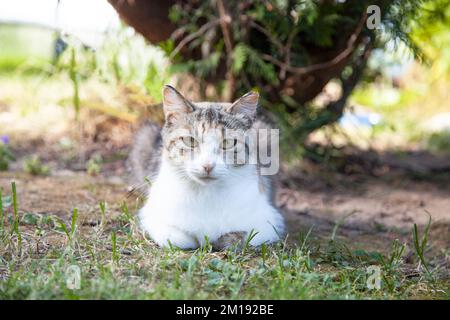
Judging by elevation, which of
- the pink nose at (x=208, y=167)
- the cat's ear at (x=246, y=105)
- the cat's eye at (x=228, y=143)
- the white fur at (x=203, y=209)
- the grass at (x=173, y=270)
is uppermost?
the cat's ear at (x=246, y=105)

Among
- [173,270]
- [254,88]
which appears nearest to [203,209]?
[173,270]

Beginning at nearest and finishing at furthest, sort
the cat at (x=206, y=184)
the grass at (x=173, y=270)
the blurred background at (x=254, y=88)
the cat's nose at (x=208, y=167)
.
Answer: the grass at (x=173, y=270) → the cat's nose at (x=208, y=167) → the cat at (x=206, y=184) → the blurred background at (x=254, y=88)

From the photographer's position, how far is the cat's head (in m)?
2.63

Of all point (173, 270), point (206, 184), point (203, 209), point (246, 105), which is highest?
point (246, 105)

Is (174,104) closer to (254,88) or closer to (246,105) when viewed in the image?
(246,105)

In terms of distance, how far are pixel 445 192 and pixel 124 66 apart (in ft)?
9.69

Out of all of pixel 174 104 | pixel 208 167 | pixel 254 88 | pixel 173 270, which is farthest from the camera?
pixel 254 88

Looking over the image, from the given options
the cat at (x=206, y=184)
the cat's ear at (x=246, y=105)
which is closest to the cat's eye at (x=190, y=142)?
the cat at (x=206, y=184)

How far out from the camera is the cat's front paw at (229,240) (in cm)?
272

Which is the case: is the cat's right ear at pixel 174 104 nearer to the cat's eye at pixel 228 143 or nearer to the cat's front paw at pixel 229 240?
the cat's eye at pixel 228 143

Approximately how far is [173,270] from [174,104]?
869 mm

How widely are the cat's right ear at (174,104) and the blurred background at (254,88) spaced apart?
0.92m

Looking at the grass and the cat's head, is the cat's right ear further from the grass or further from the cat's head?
the grass

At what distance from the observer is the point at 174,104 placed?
2840 millimetres
